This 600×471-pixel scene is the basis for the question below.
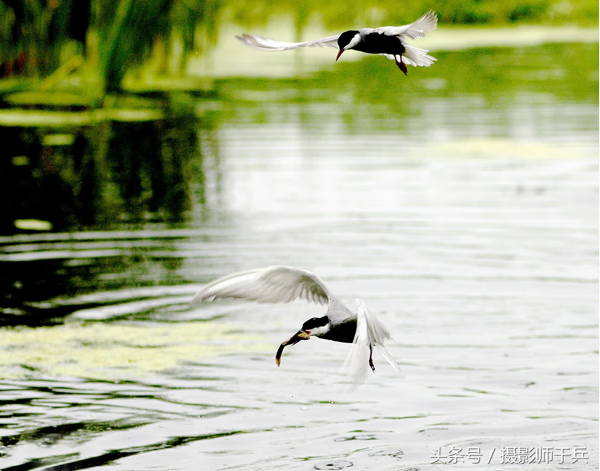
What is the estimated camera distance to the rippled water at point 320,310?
5.13 meters

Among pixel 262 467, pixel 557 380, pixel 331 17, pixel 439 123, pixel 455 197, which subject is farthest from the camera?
pixel 331 17

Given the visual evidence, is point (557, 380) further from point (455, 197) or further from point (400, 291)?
point (455, 197)

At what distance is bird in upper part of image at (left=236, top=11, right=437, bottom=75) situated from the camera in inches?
149

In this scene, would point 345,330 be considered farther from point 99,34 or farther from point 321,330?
point 99,34

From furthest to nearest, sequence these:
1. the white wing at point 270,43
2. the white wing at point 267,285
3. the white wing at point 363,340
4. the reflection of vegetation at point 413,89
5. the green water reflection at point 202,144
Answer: the reflection of vegetation at point 413,89 → the green water reflection at point 202,144 → the white wing at point 267,285 → the white wing at point 270,43 → the white wing at point 363,340

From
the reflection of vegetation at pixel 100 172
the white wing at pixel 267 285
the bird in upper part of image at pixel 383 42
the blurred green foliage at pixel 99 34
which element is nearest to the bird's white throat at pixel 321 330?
Answer: the white wing at pixel 267 285

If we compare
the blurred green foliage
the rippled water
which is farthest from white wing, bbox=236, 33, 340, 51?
the blurred green foliage

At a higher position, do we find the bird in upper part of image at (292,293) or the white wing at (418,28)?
the white wing at (418,28)

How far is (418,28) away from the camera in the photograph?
149 inches

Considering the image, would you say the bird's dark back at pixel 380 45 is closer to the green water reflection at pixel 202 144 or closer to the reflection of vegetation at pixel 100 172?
the green water reflection at pixel 202 144

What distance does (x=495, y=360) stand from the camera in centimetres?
628

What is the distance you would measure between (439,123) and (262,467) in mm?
11244

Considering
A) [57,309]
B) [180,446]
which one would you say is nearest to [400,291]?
[57,309]

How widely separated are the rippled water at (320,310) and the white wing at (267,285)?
929mm
